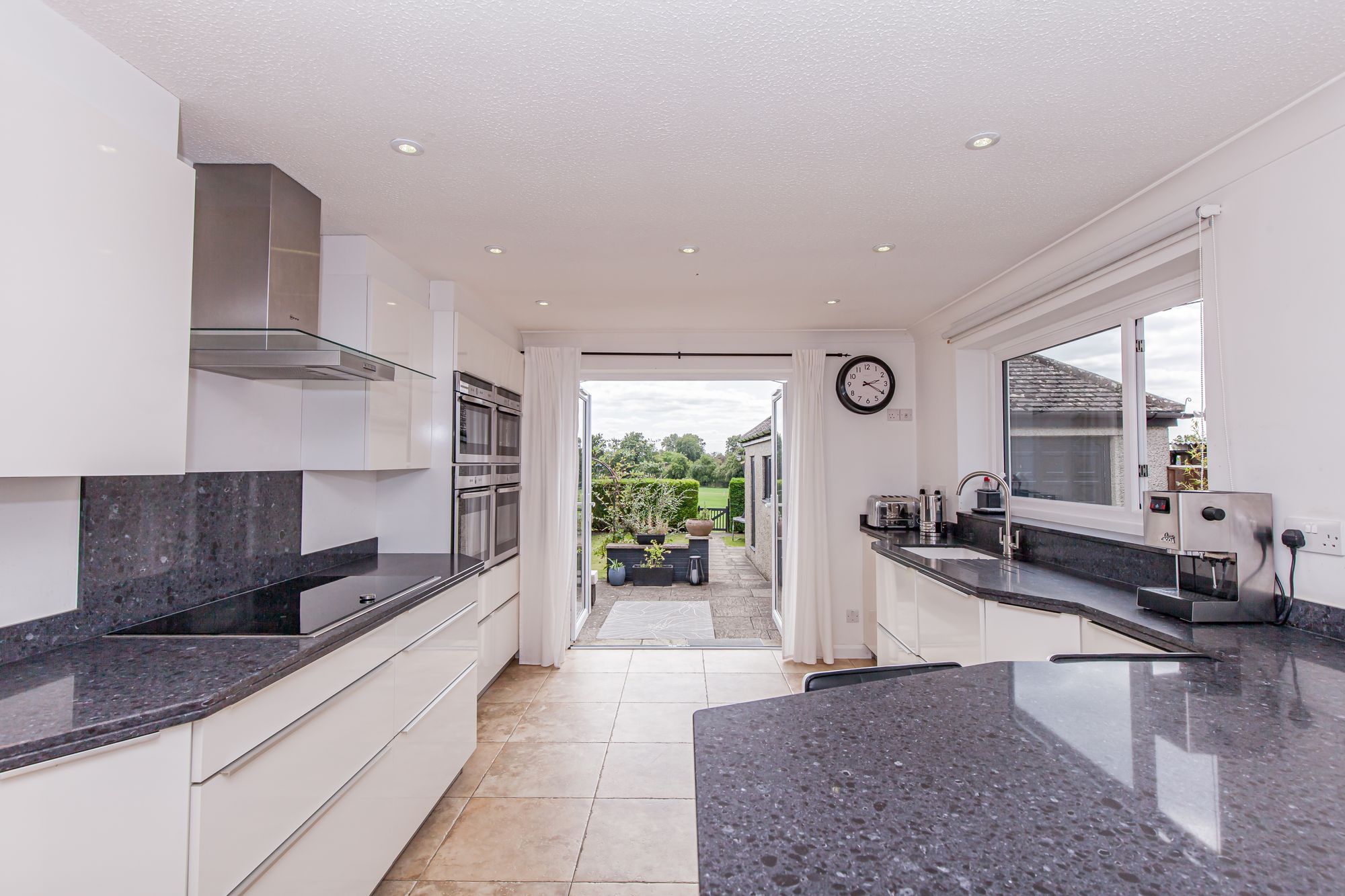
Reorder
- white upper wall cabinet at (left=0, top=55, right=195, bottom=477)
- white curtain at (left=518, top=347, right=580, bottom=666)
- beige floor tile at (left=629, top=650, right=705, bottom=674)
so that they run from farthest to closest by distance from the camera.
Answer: white curtain at (left=518, top=347, right=580, bottom=666), beige floor tile at (left=629, top=650, right=705, bottom=674), white upper wall cabinet at (left=0, top=55, right=195, bottom=477)

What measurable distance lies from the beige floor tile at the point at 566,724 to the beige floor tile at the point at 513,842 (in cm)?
58

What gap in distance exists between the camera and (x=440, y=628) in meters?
2.44

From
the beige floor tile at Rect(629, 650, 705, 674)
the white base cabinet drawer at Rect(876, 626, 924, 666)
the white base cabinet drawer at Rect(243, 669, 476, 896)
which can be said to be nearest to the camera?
the white base cabinet drawer at Rect(243, 669, 476, 896)

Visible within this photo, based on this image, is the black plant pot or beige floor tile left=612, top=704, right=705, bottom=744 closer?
beige floor tile left=612, top=704, right=705, bottom=744

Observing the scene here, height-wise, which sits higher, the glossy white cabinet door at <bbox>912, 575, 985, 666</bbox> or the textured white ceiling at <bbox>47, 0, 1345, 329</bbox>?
the textured white ceiling at <bbox>47, 0, 1345, 329</bbox>

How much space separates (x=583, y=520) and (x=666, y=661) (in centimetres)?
134

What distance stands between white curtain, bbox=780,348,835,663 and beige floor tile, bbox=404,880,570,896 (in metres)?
2.65

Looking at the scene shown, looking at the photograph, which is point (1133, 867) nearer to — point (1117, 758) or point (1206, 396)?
point (1117, 758)

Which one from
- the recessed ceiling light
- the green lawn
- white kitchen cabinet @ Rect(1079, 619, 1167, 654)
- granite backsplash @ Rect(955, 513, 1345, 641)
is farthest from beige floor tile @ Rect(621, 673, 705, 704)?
the green lawn

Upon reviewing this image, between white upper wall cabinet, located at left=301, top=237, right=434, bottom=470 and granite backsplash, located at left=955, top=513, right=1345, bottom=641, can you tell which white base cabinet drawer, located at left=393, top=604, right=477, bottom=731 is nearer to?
white upper wall cabinet, located at left=301, top=237, right=434, bottom=470

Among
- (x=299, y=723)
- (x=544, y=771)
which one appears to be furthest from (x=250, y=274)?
(x=544, y=771)

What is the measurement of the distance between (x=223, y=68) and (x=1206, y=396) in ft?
9.81

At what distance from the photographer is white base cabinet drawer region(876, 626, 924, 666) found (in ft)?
10.8

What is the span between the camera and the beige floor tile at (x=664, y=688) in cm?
370
